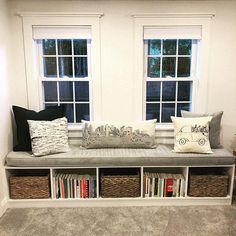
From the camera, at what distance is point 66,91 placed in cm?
325

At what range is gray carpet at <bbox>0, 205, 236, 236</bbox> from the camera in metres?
2.38

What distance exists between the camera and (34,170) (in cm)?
297

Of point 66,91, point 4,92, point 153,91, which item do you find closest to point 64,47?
point 66,91

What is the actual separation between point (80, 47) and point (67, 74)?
14.5 inches

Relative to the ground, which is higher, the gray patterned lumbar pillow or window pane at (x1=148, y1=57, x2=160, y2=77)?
window pane at (x1=148, y1=57, x2=160, y2=77)

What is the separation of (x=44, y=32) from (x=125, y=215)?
2.22m

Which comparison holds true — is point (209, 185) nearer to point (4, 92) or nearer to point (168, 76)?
point (168, 76)

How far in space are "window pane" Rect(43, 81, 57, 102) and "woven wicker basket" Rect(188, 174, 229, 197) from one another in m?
1.91

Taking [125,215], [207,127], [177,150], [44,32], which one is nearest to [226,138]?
[207,127]

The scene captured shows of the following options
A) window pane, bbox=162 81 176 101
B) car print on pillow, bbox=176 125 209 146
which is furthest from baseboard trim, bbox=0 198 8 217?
window pane, bbox=162 81 176 101

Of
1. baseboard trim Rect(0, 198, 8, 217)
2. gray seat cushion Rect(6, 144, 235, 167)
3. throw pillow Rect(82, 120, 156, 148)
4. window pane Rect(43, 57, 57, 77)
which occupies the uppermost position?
window pane Rect(43, 57, 57, 77)

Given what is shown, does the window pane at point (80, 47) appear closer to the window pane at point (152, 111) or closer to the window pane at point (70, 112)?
the window pane at point (70, 112)

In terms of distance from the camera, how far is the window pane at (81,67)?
3.16 m

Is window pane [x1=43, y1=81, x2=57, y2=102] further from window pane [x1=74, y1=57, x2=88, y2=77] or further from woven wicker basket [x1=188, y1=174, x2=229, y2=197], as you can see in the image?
woven wicker basket [x1=188, y1=174, x2=229, y2=197]
